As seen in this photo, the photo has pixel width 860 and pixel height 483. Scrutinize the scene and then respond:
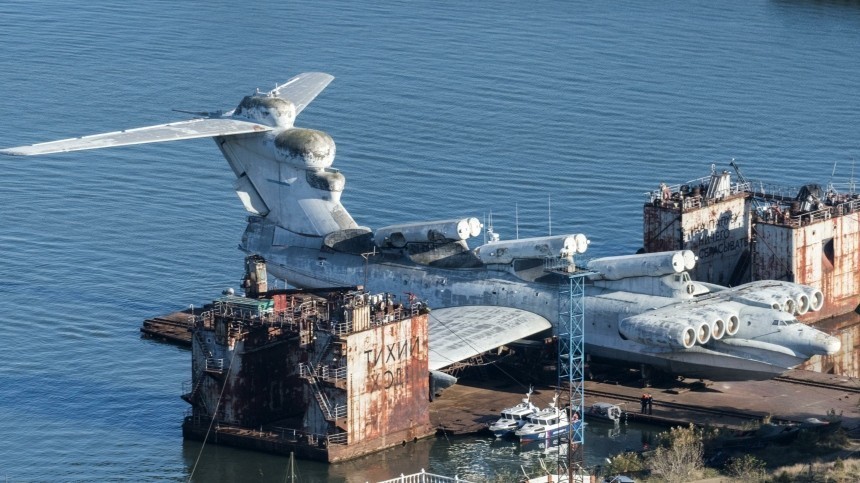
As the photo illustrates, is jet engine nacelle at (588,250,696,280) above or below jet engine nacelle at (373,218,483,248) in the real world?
below

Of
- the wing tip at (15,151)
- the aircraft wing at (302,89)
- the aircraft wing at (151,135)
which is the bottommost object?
the wing tip at (15,151)

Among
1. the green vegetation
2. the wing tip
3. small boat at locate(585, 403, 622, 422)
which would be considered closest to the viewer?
the green vegetation

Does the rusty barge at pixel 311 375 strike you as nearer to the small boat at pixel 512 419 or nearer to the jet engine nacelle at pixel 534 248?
the small boat at pixel 512 419

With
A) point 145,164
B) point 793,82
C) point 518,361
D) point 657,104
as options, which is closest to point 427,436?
point 518,361

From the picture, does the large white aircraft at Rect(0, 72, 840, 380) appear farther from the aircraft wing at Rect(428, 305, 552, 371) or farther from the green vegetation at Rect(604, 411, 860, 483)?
the green vegetation at Rect(604, 411, 860, 483)

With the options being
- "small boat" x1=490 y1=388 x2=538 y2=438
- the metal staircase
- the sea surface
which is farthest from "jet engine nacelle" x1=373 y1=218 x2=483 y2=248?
the metal staircase

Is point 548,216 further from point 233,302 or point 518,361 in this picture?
point 233,302

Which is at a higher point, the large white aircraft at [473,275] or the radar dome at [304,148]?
the radar dome at [304,148]

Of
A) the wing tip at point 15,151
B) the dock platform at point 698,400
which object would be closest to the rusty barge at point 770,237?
the dock platform at point 698,400
